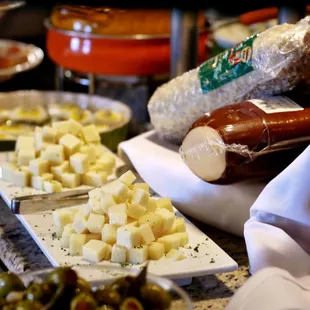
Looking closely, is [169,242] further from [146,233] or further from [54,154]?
[54,154]

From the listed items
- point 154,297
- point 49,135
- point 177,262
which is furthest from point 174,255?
point 49,135

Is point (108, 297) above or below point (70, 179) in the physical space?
above

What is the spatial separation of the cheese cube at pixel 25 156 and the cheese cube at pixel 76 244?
32 cm

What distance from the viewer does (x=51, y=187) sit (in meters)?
1.18

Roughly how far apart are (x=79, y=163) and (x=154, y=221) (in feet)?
0.90

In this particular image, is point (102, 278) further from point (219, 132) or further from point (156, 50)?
point (156, 50)

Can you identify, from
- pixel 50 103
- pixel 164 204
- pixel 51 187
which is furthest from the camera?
pixel 50 103

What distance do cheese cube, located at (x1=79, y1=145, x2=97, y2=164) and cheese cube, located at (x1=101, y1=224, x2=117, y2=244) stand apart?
286mm

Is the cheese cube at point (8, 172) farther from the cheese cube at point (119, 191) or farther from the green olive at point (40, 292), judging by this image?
the green olive at point (40, 292)

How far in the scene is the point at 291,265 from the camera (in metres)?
0.96

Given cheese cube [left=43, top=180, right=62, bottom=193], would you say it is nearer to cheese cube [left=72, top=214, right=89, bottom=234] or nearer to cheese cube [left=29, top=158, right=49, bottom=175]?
cheese cube [left=29, top=158, right=49, bottom=175]

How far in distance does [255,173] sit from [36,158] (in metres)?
0.40

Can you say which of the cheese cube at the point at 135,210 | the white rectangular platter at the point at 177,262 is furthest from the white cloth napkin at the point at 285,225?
the cheese cube at the point at 135,210

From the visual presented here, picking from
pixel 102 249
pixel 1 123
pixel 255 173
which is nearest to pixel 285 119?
pixel 255 173
